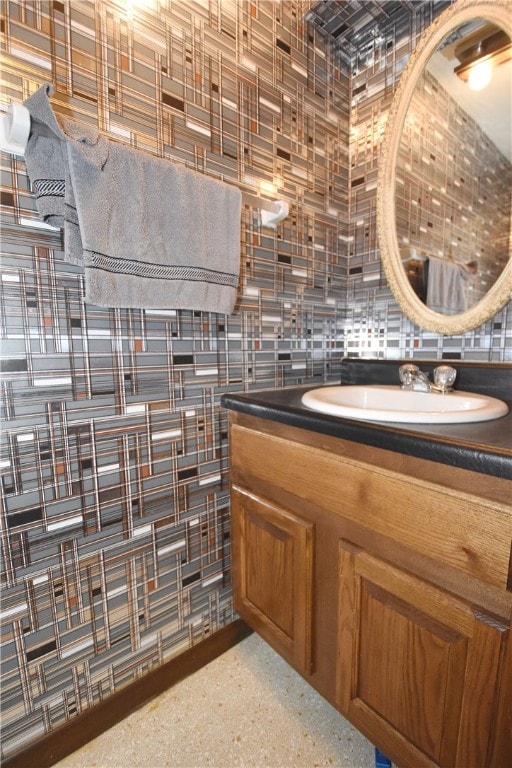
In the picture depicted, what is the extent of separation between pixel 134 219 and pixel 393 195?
0.88 metres

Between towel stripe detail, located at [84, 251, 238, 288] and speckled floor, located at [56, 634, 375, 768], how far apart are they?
116 cm

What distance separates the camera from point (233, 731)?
0.93 metres

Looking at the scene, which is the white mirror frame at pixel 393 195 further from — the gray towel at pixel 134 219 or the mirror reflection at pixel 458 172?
the gray towel at pixel 134 219

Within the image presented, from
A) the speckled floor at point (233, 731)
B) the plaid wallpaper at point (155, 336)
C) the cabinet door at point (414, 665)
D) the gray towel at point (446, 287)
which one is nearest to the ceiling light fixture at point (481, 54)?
the plaid wallpaper at point (155, 336)

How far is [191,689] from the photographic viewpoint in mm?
1045

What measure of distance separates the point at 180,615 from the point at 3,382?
0.82m

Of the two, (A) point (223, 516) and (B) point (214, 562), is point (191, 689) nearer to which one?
(B) point (214, 562)

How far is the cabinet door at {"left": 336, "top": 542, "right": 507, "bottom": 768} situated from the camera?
1.78ft

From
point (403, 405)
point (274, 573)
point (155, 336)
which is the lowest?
point (274, 573)

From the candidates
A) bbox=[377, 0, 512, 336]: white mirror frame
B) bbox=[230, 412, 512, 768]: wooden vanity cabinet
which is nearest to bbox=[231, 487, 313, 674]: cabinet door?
bbox=[230, 412, 512, 768]: wooden vanity cabinet

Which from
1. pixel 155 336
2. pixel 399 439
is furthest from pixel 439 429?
pixel 155 336

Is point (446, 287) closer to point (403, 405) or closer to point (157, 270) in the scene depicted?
point (403, 405)

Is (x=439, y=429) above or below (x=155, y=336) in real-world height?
below

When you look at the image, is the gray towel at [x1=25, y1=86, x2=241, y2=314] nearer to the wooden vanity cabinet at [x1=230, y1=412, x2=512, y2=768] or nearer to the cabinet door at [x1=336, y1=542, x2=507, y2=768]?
the wooden vanity cabinet at [x1=230, y1=412, x2=512, y2=768]
